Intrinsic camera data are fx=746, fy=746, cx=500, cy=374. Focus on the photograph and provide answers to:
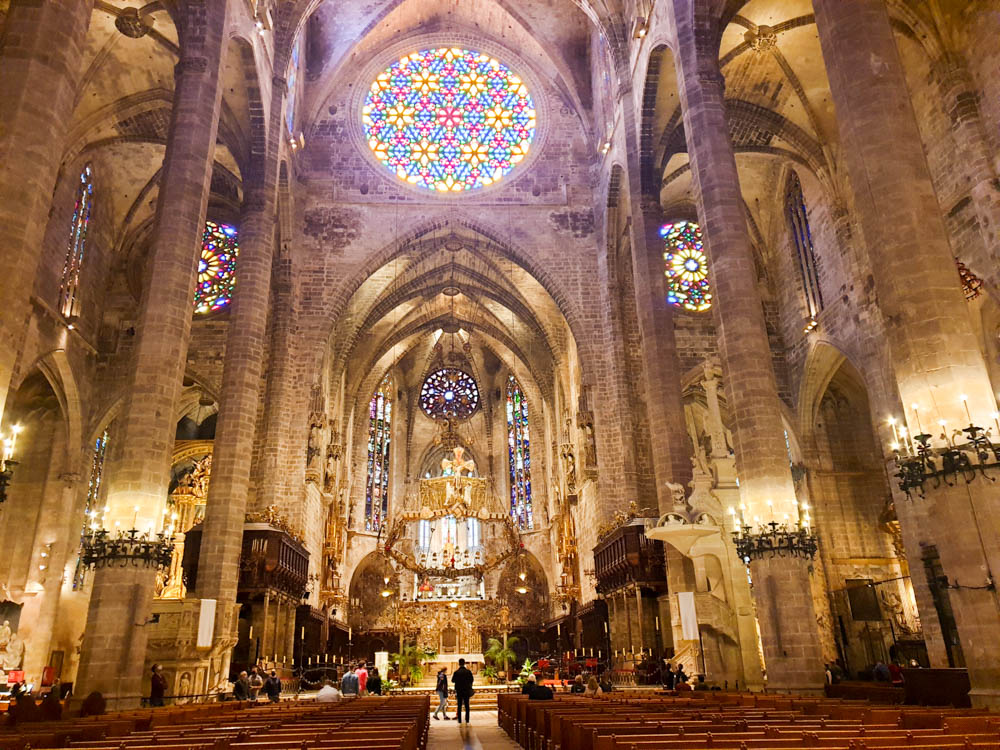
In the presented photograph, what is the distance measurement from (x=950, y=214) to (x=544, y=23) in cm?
1641

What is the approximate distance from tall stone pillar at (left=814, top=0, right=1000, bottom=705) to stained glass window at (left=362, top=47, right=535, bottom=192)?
17.7 meters

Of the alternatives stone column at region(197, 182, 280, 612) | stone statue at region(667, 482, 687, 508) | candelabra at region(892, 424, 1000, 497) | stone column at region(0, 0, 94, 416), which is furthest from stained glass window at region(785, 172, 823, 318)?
stone column at region(0, 0, 94, 416)

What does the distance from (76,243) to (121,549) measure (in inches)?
539

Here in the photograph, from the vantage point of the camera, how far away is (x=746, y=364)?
12312 mm

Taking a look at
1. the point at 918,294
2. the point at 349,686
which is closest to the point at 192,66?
the point at 349,686

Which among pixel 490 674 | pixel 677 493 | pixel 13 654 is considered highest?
pixel 677 493

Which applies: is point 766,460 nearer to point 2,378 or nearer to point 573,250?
point 2,378

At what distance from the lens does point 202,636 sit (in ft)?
44.3

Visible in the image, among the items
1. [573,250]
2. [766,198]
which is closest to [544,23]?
[573,250]

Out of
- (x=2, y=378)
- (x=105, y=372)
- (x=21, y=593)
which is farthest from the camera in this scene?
(x=105, y=372)

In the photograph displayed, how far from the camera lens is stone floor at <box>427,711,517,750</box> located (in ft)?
31.8

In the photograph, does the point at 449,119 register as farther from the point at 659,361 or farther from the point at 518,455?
the point at 518,455

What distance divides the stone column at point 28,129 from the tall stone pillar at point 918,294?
33.8 ft

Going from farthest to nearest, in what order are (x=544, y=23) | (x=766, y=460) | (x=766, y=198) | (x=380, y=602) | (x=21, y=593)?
(x=380, y=602) → (x=544, y=23) → (x=766, y=198) → (x=21, y=593) → (x=766, y=460)
